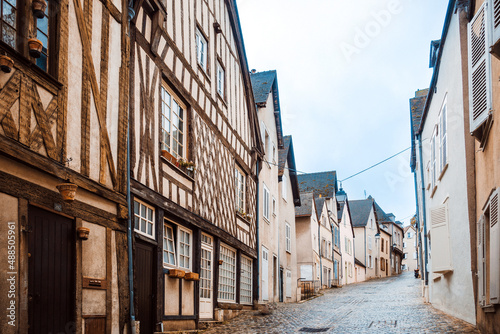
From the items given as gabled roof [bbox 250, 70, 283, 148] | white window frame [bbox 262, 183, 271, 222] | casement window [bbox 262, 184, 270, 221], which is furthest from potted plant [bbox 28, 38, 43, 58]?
gabled roof [bbox 250, 70, 283, 148]

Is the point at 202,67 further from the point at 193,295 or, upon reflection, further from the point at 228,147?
the point at 193,295

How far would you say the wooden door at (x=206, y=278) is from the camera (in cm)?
1250

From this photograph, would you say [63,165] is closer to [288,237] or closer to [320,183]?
[288,237]

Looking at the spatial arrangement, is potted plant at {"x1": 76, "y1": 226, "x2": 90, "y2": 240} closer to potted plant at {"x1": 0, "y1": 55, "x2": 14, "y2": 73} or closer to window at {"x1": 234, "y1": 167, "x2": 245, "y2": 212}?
potted plant at {"x1": 0, "y1": 55, "x2": 14, "y2": 73}

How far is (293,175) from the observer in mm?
26250

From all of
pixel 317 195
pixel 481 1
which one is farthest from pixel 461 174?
pixel 317 195

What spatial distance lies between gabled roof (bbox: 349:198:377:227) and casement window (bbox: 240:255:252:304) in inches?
1451

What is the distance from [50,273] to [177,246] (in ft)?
15.4

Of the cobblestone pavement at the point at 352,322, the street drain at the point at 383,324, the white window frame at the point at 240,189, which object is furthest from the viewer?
the white window frame at the point at 240,189

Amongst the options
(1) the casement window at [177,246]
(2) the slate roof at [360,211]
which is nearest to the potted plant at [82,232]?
(1) the casement window at [177,246]

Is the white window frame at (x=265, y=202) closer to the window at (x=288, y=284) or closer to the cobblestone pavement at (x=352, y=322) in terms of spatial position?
the cobblestone pavement at (x=352, y=322)

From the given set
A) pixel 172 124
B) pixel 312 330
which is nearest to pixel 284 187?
pixel 312 330

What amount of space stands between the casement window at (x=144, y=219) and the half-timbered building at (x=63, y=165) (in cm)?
78

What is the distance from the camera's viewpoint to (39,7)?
21.0 feet
